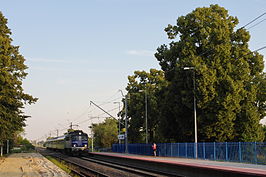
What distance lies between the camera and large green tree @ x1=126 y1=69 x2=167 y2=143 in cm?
6106

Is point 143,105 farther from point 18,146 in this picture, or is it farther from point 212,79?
point 18,146

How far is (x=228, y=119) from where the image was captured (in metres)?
36.5

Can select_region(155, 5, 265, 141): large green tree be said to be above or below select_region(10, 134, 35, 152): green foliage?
above

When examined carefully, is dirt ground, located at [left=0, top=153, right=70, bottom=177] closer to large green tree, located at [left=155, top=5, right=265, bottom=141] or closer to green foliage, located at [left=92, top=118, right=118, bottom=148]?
large green tree, located at [left=155, top=5, right=265, bottom=141]

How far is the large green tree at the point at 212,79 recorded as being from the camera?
36.7 metres

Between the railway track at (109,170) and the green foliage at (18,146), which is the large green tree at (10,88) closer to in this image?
the railway track at (109,170)

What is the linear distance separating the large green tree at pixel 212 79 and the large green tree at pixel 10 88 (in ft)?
54.0

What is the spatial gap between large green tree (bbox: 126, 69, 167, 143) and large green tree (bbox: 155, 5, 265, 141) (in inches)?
697

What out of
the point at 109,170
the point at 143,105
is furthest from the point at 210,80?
the point at 143,105

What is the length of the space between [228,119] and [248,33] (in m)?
10.9

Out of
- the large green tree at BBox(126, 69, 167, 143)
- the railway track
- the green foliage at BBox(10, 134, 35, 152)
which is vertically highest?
the large green tree at BBox(126, 69, 167, 143)

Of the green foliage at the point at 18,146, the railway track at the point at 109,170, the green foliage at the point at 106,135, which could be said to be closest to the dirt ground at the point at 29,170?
the railway track at the point at 109,170

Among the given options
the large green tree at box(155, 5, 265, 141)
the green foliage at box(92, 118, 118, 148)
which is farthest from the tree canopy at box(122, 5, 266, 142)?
the green foliage at box(92, 118, 118, 148)

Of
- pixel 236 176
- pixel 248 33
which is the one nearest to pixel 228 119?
pixel 248 33
